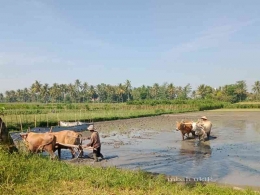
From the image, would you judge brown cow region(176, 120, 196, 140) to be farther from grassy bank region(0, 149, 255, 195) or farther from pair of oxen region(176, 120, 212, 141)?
grassy bank region(0, 149, 255, 195)

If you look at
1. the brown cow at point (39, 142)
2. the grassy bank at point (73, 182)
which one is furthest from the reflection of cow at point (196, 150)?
the brown cow at point (39, 142)

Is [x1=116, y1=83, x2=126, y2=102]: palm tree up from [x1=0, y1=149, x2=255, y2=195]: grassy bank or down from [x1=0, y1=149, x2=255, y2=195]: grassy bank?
up

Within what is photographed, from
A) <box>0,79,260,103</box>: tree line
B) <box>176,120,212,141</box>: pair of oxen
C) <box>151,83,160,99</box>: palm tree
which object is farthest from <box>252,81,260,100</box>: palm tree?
<box>176,120,212,141</box>: pair of oxen

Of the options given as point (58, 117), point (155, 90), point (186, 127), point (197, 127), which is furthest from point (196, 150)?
point (155, 90)

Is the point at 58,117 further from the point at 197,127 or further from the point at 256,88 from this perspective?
the point at 256,88

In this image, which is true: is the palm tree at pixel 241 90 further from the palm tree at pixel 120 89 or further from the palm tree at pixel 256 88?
the palm tree at pixel 120 89

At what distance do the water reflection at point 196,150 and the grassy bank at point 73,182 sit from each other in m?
4.67

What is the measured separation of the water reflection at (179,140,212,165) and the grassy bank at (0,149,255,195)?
4.67 m

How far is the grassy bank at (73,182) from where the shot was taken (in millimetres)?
→ 6641

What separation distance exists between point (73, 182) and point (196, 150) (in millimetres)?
8642

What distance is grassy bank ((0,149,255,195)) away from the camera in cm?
664

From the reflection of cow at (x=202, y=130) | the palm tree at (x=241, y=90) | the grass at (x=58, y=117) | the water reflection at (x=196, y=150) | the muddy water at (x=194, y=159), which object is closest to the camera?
the muddy water at (x=194, y=159)

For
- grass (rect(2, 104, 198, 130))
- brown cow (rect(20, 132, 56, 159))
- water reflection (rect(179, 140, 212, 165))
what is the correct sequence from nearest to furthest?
brown cow (rect(20, 132, 56, 159)) < water reflection (rect(179, 140, 212, 165)) < grass (rect(2, 104, 198, 130))

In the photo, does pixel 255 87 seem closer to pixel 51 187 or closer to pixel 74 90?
pixel 74 90
